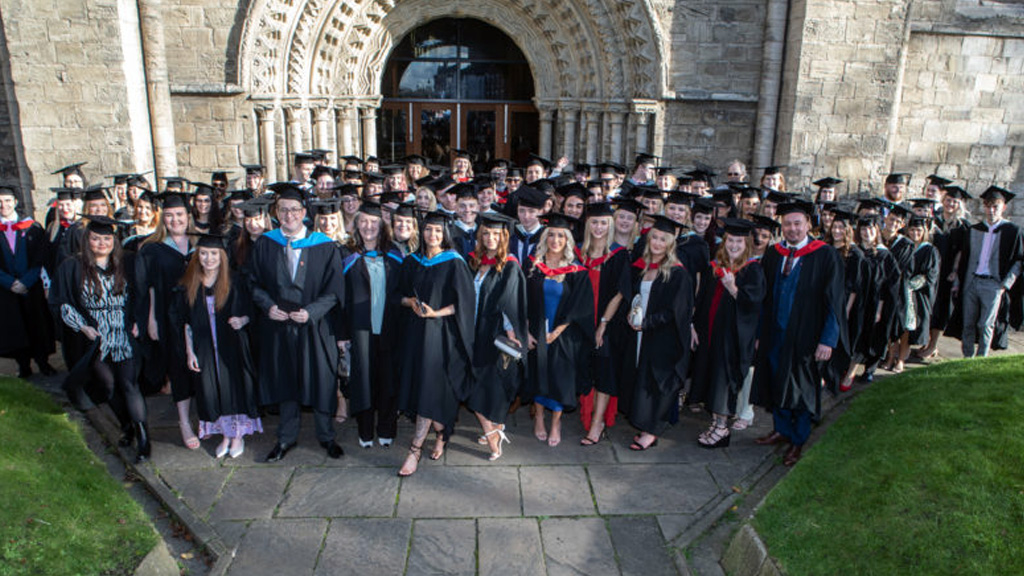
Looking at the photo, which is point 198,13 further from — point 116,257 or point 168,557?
point 168,557

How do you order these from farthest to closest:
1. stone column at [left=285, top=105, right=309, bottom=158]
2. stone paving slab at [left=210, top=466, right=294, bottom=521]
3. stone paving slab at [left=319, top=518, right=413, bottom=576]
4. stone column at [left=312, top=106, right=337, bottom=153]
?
stone column at [left=312, top=106, right=337, bottom=153] < stone column at [left=285, top=105, right=309, bottom=158] < stone paving slab at [left=210, top=466, right=294, bottom=521] < stone paving slab at [left=319, top=518, right=413, bottom=576]

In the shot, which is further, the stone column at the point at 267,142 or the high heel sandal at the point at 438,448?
the stone column at the point at 267,142

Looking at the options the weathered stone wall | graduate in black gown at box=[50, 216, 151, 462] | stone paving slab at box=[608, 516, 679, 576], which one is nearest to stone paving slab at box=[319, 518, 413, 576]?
stone paving slab at box=[608, 516, 679, 576]

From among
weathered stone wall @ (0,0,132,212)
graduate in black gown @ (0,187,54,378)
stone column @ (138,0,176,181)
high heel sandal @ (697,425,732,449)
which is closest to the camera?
high heel sandal @ (697,425,732,449)

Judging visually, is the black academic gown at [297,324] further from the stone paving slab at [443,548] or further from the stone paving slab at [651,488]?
the stone paving slab at [651,488]

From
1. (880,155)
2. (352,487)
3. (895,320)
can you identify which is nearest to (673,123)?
(880,155)

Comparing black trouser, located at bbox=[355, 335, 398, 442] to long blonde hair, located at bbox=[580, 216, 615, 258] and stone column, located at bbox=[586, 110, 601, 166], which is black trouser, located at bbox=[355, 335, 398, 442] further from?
stone column, located at bbox=[586, 110, 601, 166]

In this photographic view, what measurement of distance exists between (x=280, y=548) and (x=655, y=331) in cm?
310

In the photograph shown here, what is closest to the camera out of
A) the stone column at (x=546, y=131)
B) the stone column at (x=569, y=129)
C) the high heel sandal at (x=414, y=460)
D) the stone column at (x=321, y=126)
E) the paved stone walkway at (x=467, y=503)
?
the paved stone walkway at (x=467, y=503)

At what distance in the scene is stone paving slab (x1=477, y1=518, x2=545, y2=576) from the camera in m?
4.24

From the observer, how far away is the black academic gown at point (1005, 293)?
Answer: 7.13 metres

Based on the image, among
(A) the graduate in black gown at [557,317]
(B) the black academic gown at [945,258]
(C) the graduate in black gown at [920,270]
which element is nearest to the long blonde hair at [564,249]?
(A) the graduate in black gown at [557,317]

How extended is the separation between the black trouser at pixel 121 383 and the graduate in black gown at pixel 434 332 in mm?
2010

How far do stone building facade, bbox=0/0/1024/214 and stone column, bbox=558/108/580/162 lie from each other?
0.07 m
